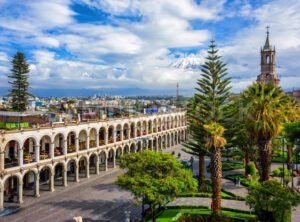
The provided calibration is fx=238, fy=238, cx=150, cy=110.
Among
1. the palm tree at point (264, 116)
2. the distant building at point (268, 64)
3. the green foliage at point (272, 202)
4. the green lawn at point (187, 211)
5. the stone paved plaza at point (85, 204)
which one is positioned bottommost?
the stone paved plaza at point (85, 204)

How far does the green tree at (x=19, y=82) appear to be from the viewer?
4512 cm

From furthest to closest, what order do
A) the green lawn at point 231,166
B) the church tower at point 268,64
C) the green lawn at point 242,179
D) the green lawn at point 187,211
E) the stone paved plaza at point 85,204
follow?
Answer: the church tower at point 268,64 < the green lawn at point 231,166 < the green lawn at point 242,179 < the stone paved plaza at point 85,204 < the green lawn at point 187,211

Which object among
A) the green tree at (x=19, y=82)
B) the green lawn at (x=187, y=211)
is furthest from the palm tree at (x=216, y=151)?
the green tree at (x=19, y=82)

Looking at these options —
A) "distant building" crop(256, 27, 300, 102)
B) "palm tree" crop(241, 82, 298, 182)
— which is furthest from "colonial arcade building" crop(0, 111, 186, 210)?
"distant building" crop(256, 27, 300, 102)

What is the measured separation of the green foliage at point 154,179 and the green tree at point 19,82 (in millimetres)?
34055

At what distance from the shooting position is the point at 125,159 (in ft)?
73.4

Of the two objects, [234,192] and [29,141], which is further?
[29,141]

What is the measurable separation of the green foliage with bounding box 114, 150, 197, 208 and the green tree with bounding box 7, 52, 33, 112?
3406cm

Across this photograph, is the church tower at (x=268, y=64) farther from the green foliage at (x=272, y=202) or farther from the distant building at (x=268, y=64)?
the green foliage at (x=272, y=202)

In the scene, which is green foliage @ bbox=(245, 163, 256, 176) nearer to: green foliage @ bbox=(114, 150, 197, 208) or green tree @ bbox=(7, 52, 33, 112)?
green foliage @ bbox=(114, 150, 197, 208)

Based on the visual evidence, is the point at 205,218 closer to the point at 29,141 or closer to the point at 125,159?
the point at 125,159

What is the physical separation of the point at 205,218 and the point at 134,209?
749 cm

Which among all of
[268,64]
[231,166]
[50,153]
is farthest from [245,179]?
[268,64]

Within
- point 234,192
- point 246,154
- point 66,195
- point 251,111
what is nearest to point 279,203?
point 251,111
